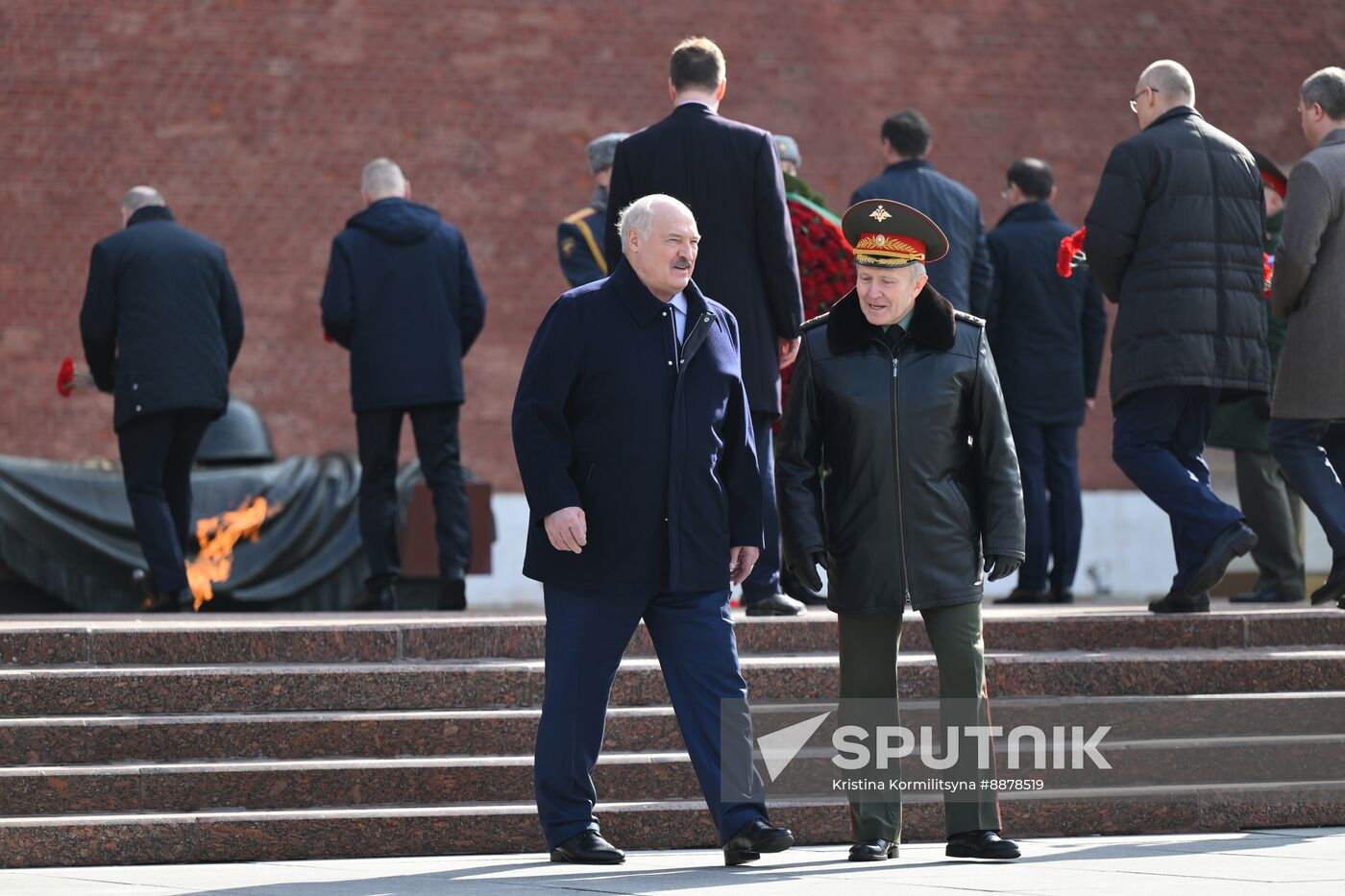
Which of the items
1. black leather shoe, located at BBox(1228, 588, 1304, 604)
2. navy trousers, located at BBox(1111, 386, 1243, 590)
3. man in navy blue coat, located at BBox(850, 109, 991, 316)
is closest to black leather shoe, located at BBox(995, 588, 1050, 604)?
black leather shoe, located at BBox(1228, 588, 1304, 604)

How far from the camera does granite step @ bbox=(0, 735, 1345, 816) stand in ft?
19.3

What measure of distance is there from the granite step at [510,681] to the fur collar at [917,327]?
4.48 feet

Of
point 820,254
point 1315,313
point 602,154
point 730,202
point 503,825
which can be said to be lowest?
point 503,825

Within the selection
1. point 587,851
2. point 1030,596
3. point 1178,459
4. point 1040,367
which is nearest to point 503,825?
point 587,851

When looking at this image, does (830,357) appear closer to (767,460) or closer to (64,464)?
(767,460)

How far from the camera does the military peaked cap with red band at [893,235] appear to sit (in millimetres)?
5487

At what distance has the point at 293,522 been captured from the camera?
38.0 ft

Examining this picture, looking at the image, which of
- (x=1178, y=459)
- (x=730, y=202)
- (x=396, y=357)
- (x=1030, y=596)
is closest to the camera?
(x=730, y=202)

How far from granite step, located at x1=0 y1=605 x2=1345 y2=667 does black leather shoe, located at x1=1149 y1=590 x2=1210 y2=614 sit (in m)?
0.09

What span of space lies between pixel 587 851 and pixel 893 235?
1783 mm

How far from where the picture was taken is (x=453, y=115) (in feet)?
48.8

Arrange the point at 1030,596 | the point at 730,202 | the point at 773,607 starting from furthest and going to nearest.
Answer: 1. the point at 1030,596
2. the point at 773,607
3. the point at 730,202

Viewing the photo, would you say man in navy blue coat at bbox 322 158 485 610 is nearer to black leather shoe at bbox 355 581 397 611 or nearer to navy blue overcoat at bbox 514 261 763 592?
black leather shoe at bbox 355 581 397 611

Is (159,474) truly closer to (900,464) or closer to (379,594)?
(379,594)
